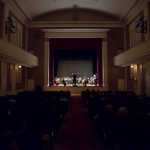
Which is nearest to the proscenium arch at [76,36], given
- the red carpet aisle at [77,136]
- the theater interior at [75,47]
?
the theater interior at [75,47]

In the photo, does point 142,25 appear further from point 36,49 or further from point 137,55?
point 36,49

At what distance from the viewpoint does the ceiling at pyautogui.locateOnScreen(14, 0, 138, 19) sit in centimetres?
1479

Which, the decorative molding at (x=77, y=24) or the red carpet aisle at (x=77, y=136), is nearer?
the red carpet aisle at (x=77, y=136)

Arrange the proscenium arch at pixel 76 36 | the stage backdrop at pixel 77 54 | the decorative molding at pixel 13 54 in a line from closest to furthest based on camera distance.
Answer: the decorative molding at pixel 13 54
the proscenium arch at pixel 76 36
the stage backdrop at pixel 77 54

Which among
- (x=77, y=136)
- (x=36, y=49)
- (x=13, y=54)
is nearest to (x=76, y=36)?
(x=36, y=49)

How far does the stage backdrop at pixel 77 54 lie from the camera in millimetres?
18531

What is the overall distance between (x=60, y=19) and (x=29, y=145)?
51.9 feet

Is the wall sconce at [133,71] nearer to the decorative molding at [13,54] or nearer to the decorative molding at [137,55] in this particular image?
the decorative molding at [137,55]

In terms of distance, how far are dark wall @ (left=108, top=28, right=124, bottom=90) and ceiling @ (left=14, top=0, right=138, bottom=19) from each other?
1.30 meters

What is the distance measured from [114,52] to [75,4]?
4.54 metres

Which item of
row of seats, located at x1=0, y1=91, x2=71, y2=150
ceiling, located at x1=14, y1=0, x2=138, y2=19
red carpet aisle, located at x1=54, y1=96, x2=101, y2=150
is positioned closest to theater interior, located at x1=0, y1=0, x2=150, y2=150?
ceiling, located at x1=14, y1=0, x2=138, y2=19

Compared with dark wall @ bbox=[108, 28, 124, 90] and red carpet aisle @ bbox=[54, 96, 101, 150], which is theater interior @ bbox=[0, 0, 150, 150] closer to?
dark wall @ bbox=[108, 28, 124, 90]

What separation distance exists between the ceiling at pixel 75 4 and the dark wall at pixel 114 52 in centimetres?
130

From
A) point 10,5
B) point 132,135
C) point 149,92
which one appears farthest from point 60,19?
point 132,135
